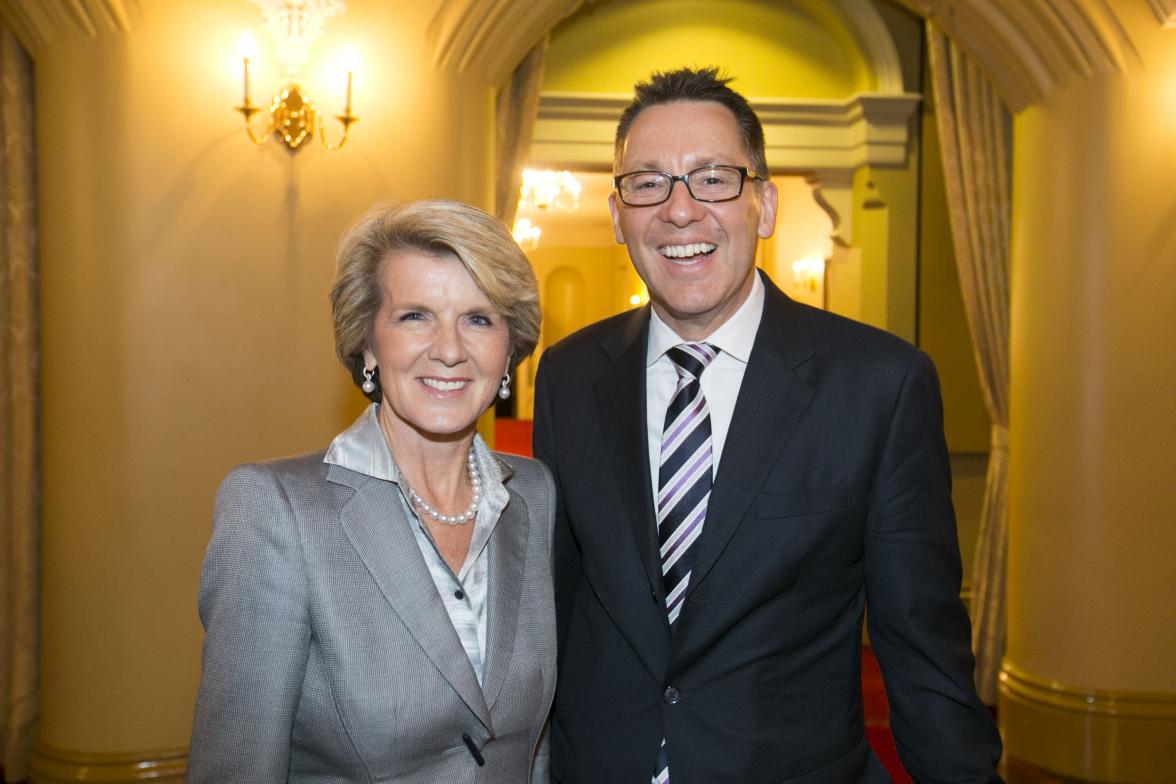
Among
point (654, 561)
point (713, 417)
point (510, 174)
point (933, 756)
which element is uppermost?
point (510, 174)

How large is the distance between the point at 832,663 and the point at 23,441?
3594 millimetres

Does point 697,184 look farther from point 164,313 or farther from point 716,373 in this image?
point 164,313

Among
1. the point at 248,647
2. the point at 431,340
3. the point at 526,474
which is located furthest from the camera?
the point at 526,474

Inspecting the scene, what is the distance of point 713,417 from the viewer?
199 cm

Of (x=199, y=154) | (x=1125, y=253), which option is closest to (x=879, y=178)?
(x=1125, y=253)

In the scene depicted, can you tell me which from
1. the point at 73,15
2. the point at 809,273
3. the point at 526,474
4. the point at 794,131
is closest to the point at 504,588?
the point at 526,474

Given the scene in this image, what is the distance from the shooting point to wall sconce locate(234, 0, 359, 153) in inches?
152

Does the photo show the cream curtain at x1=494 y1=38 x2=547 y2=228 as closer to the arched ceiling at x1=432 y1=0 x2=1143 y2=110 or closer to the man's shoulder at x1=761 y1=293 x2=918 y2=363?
the arched ceiling at x1=432 y1=0 x2=1143 y2=110

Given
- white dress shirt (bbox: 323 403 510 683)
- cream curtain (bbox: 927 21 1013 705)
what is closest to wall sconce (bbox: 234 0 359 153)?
white dress shirt (bbox: 323 403 510 683)

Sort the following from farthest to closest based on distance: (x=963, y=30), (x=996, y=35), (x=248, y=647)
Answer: (x=963, y=30)
(x=996, y=35)
(x=248, y=647)

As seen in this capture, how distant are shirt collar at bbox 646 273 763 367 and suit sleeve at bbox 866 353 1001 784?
0.30m

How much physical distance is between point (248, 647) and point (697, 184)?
3.64 feet

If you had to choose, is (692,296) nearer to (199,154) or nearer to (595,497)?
(595,497)

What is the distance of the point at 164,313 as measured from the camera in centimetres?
A: 393
